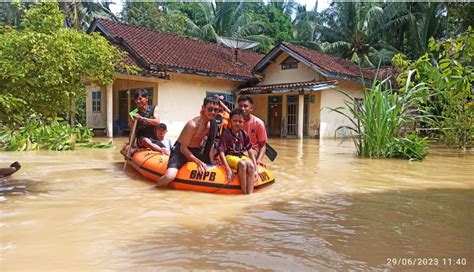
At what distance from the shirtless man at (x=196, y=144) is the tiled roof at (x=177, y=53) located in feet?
31.7

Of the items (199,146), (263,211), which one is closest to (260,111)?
(199,146)

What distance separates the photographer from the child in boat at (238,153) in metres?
5.20

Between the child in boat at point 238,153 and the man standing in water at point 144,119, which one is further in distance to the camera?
the man standing in water at point 144,119

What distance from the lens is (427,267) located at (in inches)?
113

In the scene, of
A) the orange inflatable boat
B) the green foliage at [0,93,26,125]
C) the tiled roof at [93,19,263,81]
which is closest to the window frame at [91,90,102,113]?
the tiled roof at [93,19,263,81]

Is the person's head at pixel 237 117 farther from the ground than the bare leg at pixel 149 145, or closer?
farther from the ground

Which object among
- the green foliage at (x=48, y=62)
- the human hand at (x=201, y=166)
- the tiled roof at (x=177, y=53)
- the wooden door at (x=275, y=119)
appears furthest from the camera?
the wooden door at (x=275, y=119)

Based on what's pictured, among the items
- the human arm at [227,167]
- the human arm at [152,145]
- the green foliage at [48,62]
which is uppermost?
the green foliage at [48,62]

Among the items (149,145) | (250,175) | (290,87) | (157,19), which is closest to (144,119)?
(149,145)

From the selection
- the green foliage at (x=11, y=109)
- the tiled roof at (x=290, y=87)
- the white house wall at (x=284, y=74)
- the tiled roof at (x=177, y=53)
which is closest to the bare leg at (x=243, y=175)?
the green foliage at (x=11, y=109)

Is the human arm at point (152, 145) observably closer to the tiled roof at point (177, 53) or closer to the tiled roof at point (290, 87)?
the tiled roof at point (177, 53)

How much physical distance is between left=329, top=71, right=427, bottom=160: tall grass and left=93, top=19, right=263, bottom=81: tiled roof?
7987 millimetres

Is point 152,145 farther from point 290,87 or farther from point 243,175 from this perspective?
point 290,87

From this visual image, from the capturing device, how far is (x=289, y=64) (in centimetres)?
1814
